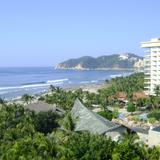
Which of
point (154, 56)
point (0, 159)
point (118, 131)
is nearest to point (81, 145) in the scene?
point (0, 159)

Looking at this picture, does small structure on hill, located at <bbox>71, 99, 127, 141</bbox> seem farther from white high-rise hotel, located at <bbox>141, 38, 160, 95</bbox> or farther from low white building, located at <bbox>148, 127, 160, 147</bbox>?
white high-rise hotel, located at <bbox>141, 38, 160, 95</bbox>

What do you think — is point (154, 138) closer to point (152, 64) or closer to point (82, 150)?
point (82, 150)

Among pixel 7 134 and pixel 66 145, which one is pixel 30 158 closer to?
pixel 66 145

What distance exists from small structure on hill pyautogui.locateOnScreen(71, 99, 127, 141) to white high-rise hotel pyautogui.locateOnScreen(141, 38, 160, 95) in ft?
209

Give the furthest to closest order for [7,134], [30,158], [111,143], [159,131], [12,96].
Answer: [12,96], [7,134], [159,131], [111,143], [30,158]

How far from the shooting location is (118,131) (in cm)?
5244

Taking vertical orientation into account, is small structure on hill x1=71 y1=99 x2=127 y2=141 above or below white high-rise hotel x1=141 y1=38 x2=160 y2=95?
→ below

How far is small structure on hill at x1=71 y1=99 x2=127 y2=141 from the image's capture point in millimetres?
52219

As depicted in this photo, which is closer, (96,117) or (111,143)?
(111,143)

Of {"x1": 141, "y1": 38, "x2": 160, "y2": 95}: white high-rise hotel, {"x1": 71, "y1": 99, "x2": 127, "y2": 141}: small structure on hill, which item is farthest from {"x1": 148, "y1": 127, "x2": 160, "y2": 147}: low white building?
{"x1": 141, "y1": 38, "x2": 160, "y2": 95}: white high-rise hotel

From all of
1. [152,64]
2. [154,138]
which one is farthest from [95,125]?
[152,64]

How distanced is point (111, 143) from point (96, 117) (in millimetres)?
18243

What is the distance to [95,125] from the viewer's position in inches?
2137

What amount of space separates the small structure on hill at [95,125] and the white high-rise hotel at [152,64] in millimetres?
63613
